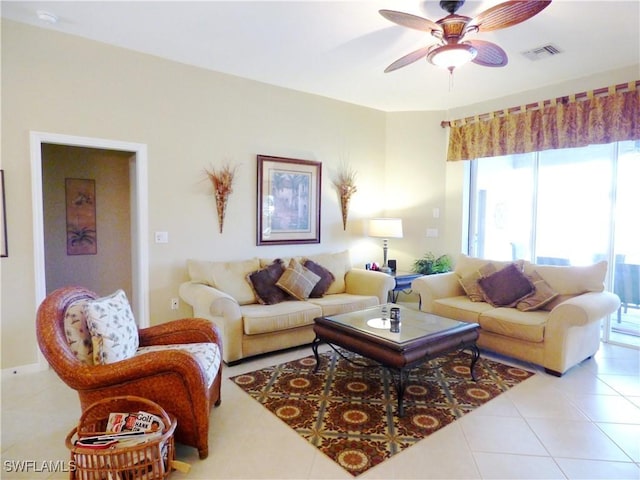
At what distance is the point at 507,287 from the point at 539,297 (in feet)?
0.93

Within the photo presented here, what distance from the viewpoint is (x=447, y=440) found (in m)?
2.15

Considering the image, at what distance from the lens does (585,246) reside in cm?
410

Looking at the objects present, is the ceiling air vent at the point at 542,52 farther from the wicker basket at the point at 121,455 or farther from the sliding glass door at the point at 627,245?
the wicker basket at the point at 121,455

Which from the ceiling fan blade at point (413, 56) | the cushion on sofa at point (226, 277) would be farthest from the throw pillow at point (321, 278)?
the ceiling fan blade at point (413, 56)

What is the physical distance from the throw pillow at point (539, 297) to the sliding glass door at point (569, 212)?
100 centimetres

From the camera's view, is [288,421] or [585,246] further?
[585,246]

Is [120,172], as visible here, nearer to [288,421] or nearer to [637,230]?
[288,421]

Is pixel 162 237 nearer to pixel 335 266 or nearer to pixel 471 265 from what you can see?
pixel 335 266

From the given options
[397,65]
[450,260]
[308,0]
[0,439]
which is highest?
[308,0]

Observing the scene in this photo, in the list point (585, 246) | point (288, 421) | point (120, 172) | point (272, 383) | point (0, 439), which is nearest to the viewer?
point (0, 439)

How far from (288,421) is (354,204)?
3285 millimetres

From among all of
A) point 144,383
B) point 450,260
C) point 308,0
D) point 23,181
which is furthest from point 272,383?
point 450,260

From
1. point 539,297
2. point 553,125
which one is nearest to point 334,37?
point 553,125

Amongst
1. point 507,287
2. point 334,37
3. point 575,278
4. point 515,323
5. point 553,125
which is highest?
point 334,37
